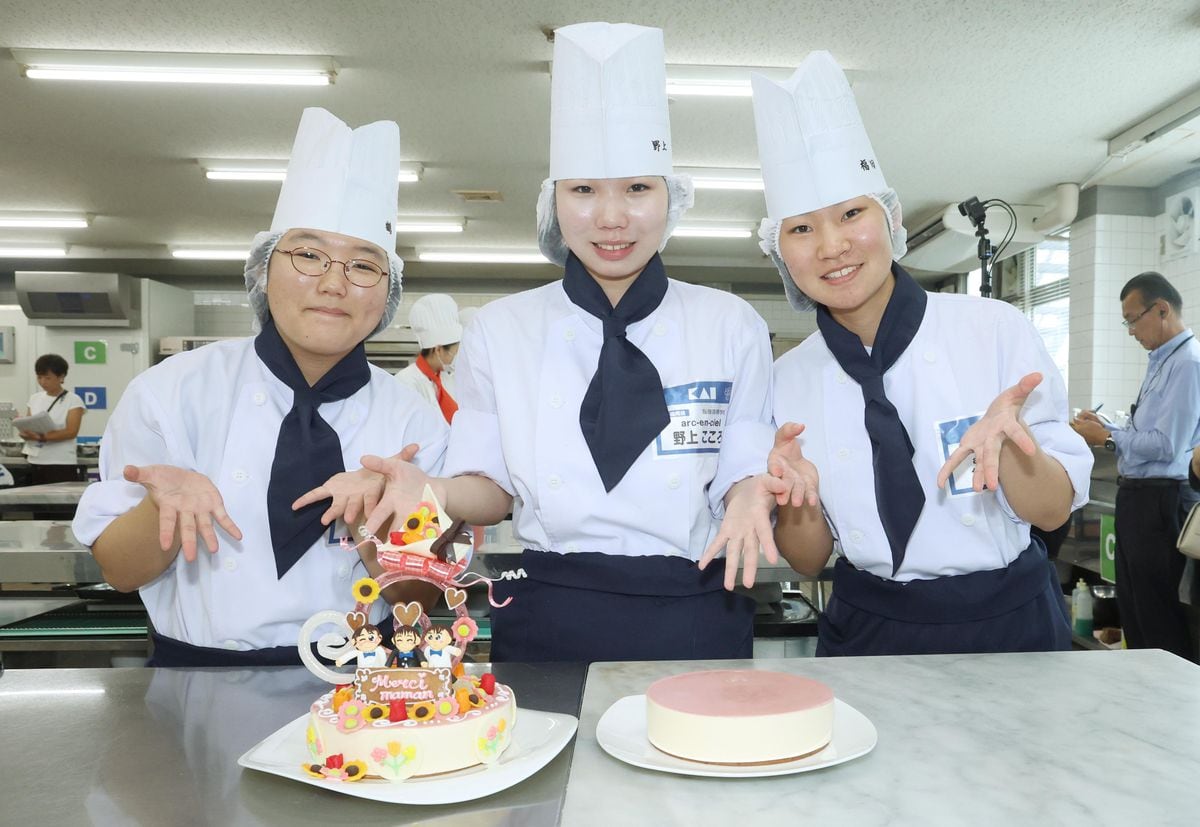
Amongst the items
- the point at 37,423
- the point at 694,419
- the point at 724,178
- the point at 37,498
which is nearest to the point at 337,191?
the point at 694,419

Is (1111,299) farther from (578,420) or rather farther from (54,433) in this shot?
(54,433)

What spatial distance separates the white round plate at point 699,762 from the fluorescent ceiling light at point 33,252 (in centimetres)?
1083

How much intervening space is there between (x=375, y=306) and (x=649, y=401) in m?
0.53

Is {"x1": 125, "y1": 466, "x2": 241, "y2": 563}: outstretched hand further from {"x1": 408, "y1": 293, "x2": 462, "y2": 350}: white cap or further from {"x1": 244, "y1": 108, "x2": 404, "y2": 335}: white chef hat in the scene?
{"x1": 408, "y1": 293, "x2": 462, "y2": 350}: white cap

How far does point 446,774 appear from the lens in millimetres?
856

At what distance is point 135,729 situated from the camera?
1.01 m

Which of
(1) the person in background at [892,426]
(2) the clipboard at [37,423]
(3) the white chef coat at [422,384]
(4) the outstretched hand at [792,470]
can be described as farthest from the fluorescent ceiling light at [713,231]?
(4) the outstretched hand at [792,470]

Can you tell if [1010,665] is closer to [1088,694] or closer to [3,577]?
[1088,694]

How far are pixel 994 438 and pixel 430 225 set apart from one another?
7.55 m

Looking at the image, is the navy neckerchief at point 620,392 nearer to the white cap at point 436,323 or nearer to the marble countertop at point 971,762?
the marble countertop at point 971,762

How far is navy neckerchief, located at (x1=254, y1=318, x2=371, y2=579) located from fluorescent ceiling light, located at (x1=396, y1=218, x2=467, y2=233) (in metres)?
6.78

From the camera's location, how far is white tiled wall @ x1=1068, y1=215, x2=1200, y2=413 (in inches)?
268

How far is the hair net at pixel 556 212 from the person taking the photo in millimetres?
1567

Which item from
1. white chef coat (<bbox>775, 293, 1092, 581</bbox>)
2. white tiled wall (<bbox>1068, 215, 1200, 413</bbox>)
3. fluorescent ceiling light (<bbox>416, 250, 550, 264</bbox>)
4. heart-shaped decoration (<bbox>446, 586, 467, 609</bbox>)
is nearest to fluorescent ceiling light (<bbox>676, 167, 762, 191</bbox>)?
white tiled wall (<bbox>1068, 215, 1200, 413</bbox>)
